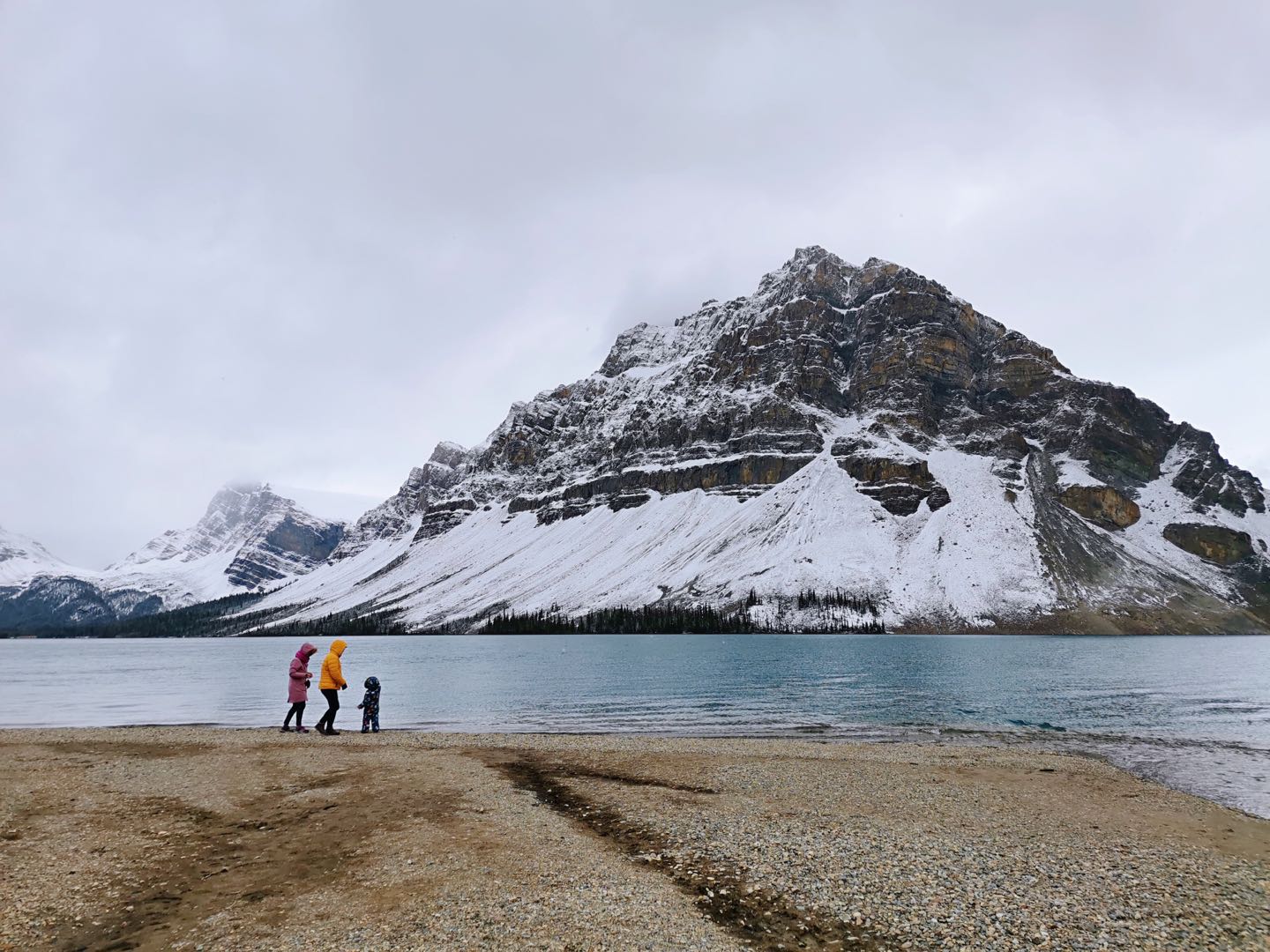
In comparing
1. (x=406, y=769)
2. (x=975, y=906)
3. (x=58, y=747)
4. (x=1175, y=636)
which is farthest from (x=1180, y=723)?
(x=1175, y=636)

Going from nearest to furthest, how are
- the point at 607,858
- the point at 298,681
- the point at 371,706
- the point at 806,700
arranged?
the point at 607,858 → the point at 298,681 → the point at 371,706 → the point at 806,700

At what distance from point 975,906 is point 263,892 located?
12.4 metres

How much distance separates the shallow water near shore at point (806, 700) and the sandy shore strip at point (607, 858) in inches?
387

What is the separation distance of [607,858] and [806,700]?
4425cm

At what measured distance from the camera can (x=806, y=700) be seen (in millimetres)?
55938

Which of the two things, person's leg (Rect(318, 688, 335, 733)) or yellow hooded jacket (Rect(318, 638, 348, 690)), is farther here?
person's leg (Rect(318, 688, 335, 733))

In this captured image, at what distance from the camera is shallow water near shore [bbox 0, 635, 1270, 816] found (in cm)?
3706

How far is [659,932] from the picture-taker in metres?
11.1

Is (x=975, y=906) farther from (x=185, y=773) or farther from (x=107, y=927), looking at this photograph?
(x=185, y=773)

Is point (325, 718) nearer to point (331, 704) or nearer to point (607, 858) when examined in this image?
point (331, 704)

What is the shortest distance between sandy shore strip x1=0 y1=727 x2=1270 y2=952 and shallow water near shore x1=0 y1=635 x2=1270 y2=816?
32.3 feet

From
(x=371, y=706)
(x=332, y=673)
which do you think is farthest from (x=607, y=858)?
(x=371, y=706)

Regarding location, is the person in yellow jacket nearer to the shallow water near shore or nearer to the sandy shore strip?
the sandy shore strip

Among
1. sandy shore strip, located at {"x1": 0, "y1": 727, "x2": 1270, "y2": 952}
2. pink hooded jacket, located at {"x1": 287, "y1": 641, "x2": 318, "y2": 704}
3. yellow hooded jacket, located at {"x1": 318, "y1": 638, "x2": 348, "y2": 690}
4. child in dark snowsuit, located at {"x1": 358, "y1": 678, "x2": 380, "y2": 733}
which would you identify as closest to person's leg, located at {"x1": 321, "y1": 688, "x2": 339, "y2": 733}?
yellow hooded jacket, located at {"x1": 318, "y1": 638, "x2": 348, "y2": 690}
